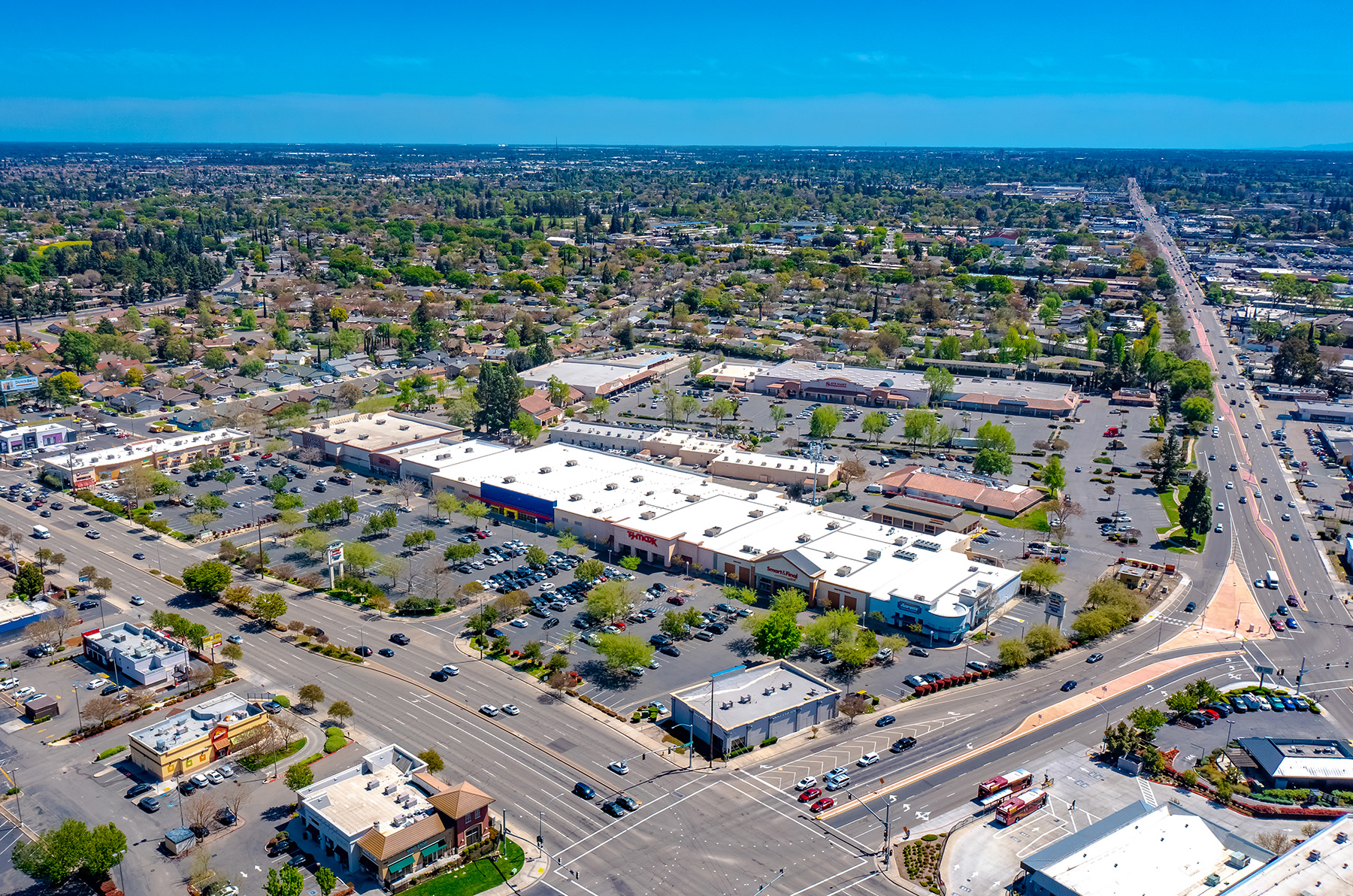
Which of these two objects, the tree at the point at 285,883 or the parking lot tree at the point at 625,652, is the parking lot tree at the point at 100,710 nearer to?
the tree at the point at 285,883

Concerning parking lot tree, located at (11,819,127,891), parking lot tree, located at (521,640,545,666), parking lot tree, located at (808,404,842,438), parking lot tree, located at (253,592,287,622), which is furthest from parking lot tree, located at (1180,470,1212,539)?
parking lot tree, located at (11,819,127,891)

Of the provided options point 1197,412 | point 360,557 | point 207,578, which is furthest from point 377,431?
point 1197,412

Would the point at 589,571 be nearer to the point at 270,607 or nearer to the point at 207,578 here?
the point at 270,607

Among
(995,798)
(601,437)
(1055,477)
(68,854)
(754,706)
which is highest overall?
(1055,477)

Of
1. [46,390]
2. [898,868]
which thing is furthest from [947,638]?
[46,390]

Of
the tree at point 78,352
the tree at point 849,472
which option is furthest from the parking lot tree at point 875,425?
the tree at point 78,352

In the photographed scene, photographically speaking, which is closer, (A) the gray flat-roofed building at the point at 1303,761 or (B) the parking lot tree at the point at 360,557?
(A) the gray flat-roofed building at the point at 1303,761
